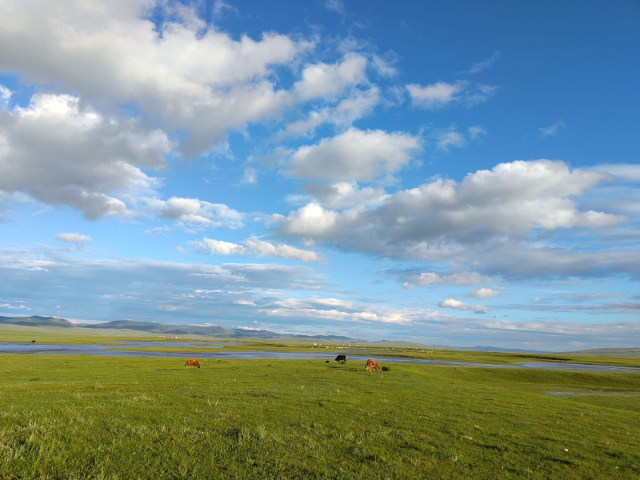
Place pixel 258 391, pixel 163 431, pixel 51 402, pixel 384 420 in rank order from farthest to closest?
pixel 258 391 → pixel 51 402 → pixel 384 420 → pixel 163 431

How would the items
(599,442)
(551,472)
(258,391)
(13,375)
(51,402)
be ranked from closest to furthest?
(551,472)
(599,442)
(51,402)
(258,391)
(13,375)

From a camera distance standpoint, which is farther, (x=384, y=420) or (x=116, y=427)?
(x=384, y=420)

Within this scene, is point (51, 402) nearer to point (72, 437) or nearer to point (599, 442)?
point (72, 437)

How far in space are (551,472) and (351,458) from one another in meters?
6.18

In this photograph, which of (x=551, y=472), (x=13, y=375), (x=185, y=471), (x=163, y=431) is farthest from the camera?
(x=13, y=375)

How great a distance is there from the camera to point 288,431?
14164 millimetres

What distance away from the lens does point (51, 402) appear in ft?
61.3

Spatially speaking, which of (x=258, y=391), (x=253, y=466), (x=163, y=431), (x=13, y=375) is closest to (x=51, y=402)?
(x=163, y=431)

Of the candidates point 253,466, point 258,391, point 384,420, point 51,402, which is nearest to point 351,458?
point 253,466

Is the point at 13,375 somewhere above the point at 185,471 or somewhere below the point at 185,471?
below

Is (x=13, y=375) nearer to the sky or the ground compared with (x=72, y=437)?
nearer to the ground

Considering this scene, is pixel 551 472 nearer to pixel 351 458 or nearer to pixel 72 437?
pixel 351 458

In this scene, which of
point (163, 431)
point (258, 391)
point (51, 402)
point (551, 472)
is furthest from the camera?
point (258, 391)

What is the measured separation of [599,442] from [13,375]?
47.6 m
